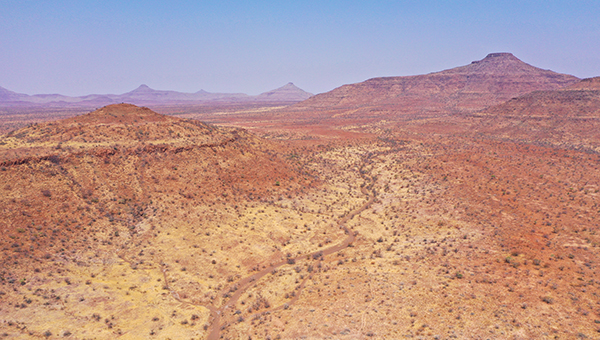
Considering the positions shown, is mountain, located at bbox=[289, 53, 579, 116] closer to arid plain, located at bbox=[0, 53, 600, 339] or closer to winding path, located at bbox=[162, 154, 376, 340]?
arid plain, located at bbox=[0, 53, 600, 339]

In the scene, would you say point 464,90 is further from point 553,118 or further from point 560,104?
point 553,118

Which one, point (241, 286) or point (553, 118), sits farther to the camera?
point (553, 118)

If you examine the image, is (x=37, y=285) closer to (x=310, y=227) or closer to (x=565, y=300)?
(x=310, y=227)

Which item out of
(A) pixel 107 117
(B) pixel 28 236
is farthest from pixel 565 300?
(A) pixel 107 117

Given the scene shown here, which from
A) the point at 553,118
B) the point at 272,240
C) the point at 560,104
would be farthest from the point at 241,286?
the point at 560,104

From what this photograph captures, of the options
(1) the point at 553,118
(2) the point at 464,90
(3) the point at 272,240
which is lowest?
(3) the point at 272,240

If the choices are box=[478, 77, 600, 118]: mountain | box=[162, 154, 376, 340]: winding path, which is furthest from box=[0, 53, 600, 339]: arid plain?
box=[478, 77, 600, 118]: mountain

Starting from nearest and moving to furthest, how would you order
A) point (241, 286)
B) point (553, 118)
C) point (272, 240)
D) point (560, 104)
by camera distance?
point (241, 286) → point (272, 240) → point (553, 118) → point (560, 104)
